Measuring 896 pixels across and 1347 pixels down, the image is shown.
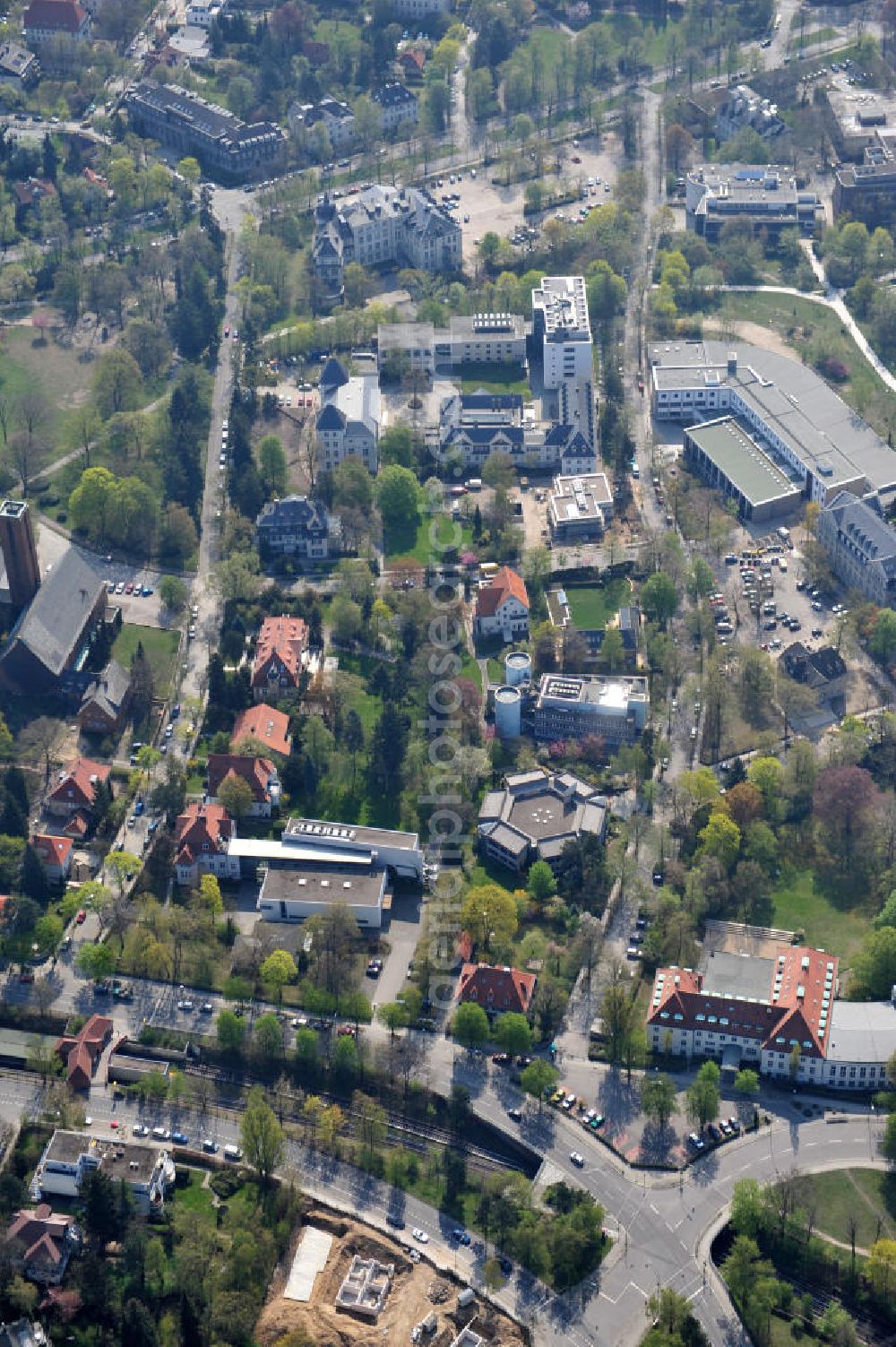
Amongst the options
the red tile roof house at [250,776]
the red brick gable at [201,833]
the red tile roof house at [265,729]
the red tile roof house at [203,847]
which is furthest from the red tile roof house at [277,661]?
the red brick gable at [201,833]

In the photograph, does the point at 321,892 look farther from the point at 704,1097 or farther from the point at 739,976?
the point at 704,1097

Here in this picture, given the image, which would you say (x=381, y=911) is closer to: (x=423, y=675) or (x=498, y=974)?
(x=498, y=974)

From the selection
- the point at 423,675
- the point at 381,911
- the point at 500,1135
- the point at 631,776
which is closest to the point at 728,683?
the point at 631,776

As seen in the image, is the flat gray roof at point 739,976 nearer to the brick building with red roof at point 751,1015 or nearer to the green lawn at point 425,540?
the brick building with red roof at point 751,1015

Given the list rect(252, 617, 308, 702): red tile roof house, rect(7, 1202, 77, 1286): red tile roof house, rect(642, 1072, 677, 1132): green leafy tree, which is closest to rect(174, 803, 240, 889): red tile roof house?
rect(252, 617, 308, 702): red tile roof house

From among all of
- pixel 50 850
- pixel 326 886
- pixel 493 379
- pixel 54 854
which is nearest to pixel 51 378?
pixel 493 379

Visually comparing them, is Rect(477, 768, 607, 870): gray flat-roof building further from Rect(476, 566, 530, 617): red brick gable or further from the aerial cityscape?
Rect(476, 566, 530, 617): red brick gable
